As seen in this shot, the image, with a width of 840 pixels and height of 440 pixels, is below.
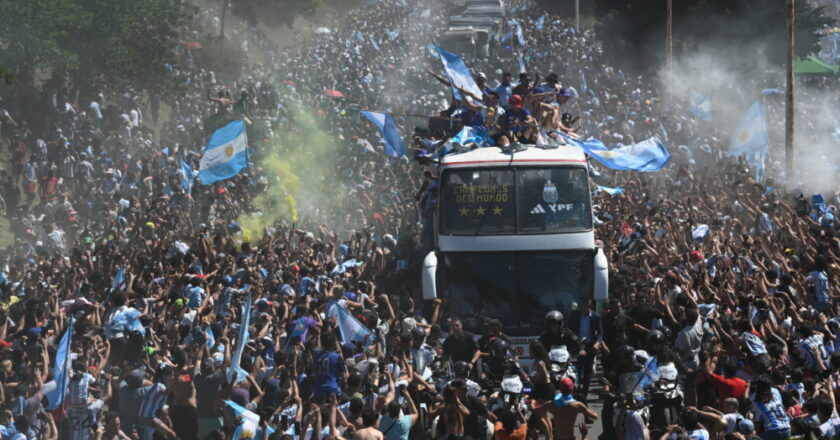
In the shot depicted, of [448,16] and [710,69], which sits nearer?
[710,69]

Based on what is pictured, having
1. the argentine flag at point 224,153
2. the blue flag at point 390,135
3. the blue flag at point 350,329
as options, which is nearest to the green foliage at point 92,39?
the argentine flag at point 224,153

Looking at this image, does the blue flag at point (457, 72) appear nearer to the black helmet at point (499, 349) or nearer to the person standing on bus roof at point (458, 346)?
the person standing on bus roof at point (458, 346)

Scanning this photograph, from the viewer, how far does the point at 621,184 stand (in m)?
26.8

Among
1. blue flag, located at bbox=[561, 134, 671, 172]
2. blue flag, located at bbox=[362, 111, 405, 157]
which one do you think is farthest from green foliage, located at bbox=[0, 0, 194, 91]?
blue flag, located at bbox=[561, 134, 671, 172]

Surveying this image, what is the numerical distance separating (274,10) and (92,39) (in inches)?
1320

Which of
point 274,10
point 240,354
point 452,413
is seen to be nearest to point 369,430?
point 452,413

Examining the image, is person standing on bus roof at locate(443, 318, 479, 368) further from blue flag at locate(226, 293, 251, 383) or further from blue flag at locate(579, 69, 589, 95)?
blue flag at locate(579, 69, 589, 95)

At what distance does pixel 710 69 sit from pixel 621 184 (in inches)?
1087

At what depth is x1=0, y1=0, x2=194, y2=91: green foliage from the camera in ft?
112

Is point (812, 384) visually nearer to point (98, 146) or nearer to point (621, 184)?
point (621, 184)

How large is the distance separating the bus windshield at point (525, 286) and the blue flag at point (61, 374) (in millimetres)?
5575

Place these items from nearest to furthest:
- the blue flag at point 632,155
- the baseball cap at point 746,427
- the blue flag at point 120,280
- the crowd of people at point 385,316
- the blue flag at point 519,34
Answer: the baseball cap at point 746,427 < the crowd of people at point 385,316 < the blue flag at point 120,280 < the blue flag at point 632,155 < the blue flag at point 519,34

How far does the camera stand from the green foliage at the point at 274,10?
65.0 meters

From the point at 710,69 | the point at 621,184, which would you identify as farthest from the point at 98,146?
the point at 710,69
